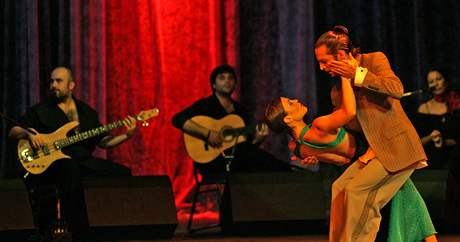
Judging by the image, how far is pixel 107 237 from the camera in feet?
18.2

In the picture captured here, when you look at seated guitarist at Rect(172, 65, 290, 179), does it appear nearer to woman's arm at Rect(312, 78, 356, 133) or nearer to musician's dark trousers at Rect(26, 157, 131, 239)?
musician's dark trousers at Rect(26, 157, 131, 239)

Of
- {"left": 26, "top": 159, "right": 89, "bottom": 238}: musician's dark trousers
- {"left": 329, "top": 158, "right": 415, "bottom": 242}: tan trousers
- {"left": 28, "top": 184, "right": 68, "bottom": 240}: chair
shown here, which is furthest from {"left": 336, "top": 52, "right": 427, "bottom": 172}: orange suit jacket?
{"left": 28, "top": 184, "right": 68, "bottom": 240}: chair

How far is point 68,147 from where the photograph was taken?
19.2 feet

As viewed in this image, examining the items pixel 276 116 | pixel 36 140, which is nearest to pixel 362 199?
pixel 276 116

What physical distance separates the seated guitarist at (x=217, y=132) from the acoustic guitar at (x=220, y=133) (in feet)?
0.09

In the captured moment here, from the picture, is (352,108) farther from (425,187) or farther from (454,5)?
(454,5)

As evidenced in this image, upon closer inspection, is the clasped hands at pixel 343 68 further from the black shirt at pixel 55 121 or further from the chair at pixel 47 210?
the black shirt at pixel 55 121

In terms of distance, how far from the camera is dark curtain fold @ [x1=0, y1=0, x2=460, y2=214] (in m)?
7.33

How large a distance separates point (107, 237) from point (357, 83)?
2.53m

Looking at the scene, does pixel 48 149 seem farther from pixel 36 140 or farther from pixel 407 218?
pixel 407 218

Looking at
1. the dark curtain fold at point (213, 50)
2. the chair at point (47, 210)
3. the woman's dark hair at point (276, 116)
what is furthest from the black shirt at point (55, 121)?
the woman's dark hair at point (276, 116)

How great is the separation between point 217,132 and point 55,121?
115 cm

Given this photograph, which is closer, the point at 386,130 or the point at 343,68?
the point at 343,68

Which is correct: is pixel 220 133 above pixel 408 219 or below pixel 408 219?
above
